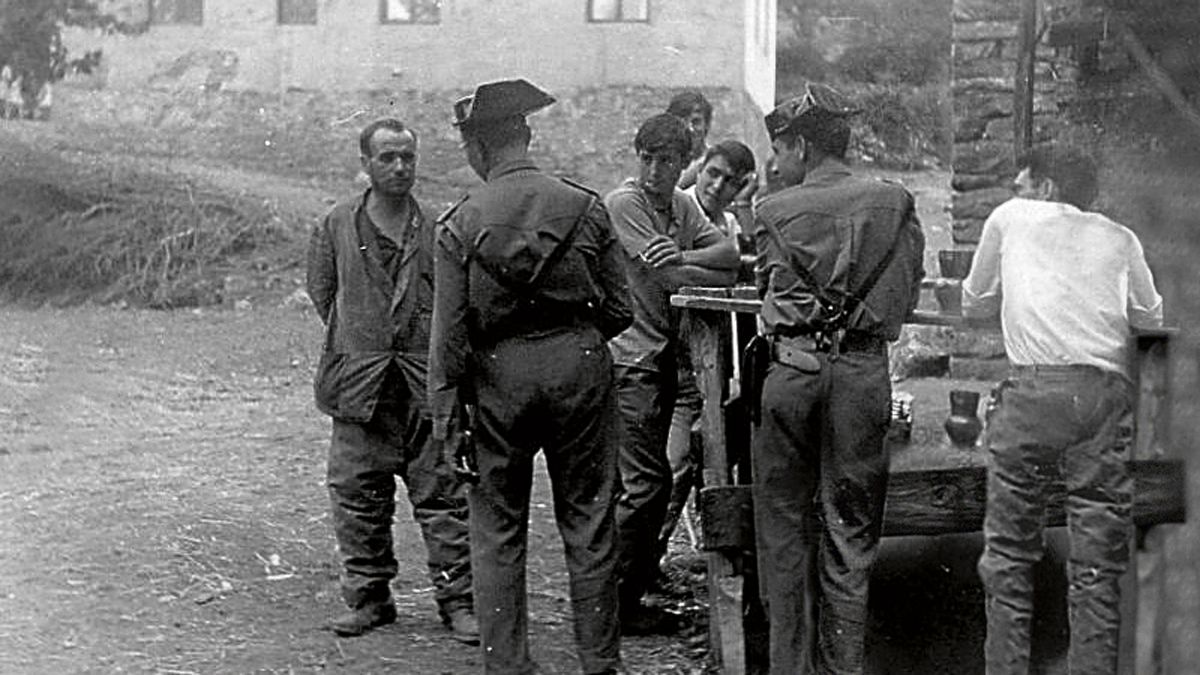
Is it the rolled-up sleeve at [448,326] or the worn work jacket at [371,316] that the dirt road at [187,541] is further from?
the rolled-up sleeve at [448,326]

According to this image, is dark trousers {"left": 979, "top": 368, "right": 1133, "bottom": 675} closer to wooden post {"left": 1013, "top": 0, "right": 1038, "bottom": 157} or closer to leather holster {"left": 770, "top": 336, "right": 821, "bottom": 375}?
leather holster {"left": 770, "top": 336, "right": 821, "bottom": 375}

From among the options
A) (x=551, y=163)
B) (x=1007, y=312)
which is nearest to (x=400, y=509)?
(x=1007, y=312)

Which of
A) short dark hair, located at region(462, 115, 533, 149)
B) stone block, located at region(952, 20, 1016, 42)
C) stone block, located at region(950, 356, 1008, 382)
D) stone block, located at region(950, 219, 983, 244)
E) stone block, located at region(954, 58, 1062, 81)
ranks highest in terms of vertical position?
stone block, located at region(952, 20, 1016, 42)

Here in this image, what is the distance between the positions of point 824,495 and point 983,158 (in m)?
6.21

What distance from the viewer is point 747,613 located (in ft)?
22.1

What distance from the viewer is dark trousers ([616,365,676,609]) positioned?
6.35 meters

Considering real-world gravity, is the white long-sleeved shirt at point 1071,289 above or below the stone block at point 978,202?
above

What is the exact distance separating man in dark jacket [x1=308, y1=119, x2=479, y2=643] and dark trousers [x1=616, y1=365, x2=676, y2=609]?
638 millimetres

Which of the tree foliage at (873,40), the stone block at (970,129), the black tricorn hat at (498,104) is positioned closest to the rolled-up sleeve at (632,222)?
the black tricorn hat at (498,104)

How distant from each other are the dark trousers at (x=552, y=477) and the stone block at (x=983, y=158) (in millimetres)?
6223

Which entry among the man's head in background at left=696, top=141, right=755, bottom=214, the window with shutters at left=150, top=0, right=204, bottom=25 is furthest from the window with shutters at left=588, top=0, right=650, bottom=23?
the man's head in background at left=696, top=141, right=755, bottom=214

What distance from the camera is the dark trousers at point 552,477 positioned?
536 cm

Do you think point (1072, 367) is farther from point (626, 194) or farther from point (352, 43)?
point (352, 43)

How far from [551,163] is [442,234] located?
17753 millimetres
